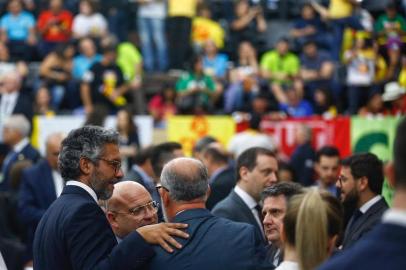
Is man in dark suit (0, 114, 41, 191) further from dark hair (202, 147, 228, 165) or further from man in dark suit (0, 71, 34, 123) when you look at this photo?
man in dark suit (0, 71, 34, 123)

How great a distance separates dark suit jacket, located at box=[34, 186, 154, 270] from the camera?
4.66 m

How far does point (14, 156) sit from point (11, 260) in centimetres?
213

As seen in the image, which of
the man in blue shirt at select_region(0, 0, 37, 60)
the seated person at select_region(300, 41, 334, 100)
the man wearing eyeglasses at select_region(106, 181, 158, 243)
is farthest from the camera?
the man in blue shirt at select_region(0, 0, 37, 60)

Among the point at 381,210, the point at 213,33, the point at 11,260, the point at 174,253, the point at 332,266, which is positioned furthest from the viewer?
the point at 213,33

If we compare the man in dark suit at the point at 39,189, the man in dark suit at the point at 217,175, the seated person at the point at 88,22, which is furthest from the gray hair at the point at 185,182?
the seated person at the point at 88,22

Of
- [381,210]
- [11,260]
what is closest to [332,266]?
[381,210]

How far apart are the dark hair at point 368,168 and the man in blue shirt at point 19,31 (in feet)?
44.5

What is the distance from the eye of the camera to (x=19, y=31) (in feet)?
66.1

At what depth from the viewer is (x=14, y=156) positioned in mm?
11758

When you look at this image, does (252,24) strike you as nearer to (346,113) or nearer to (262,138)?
(346,113)

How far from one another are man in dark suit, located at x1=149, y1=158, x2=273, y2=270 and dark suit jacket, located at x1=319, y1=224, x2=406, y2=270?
6.01 feet

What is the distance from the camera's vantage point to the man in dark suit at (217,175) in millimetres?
8672

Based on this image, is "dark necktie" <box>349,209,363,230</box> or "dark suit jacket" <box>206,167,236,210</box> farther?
"dark suit jacket" <box>206,167,236,210</box>

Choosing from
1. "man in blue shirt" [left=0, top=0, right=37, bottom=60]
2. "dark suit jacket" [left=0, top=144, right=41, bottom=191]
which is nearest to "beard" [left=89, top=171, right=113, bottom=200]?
"dark suit jacket" [left=0, top=144, right=41, bottom=191]
